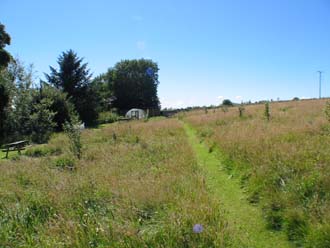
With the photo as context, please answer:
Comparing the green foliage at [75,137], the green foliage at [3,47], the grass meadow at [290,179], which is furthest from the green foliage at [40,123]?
the grass meadow at [290,179]

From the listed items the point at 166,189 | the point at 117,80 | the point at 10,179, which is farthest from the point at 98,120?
the point at 166,189

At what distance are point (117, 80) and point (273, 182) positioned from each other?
62.7 m

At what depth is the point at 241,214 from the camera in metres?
5.22

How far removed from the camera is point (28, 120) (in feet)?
86.1

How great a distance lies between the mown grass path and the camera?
427 centimetres

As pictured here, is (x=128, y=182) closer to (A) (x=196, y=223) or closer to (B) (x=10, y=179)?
(A) (x=196, y=223)

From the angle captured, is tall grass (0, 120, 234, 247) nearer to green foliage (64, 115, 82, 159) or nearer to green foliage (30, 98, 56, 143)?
green foliage (64, 115, 82, 159)

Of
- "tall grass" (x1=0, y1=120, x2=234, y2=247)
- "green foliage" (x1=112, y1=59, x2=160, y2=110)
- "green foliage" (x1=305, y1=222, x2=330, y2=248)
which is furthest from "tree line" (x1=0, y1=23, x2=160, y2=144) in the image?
"green foliage" (x1=305, y1=222, x2=330, y2=248)

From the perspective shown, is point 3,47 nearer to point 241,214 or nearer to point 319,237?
point 241,214

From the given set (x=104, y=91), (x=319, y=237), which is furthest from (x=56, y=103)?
(x=319, y=237)

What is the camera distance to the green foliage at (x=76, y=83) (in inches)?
1608

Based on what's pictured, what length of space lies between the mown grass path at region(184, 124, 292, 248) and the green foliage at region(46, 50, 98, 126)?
115 ft

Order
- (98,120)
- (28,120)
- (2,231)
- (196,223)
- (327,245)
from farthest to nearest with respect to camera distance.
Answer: (98,120)
(28,120)
(2,231)
(196,223)
(327,245)

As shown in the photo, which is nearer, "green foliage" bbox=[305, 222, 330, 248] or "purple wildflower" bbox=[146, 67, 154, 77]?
"green foliage" bbox=[305, 222, 330, 248]
